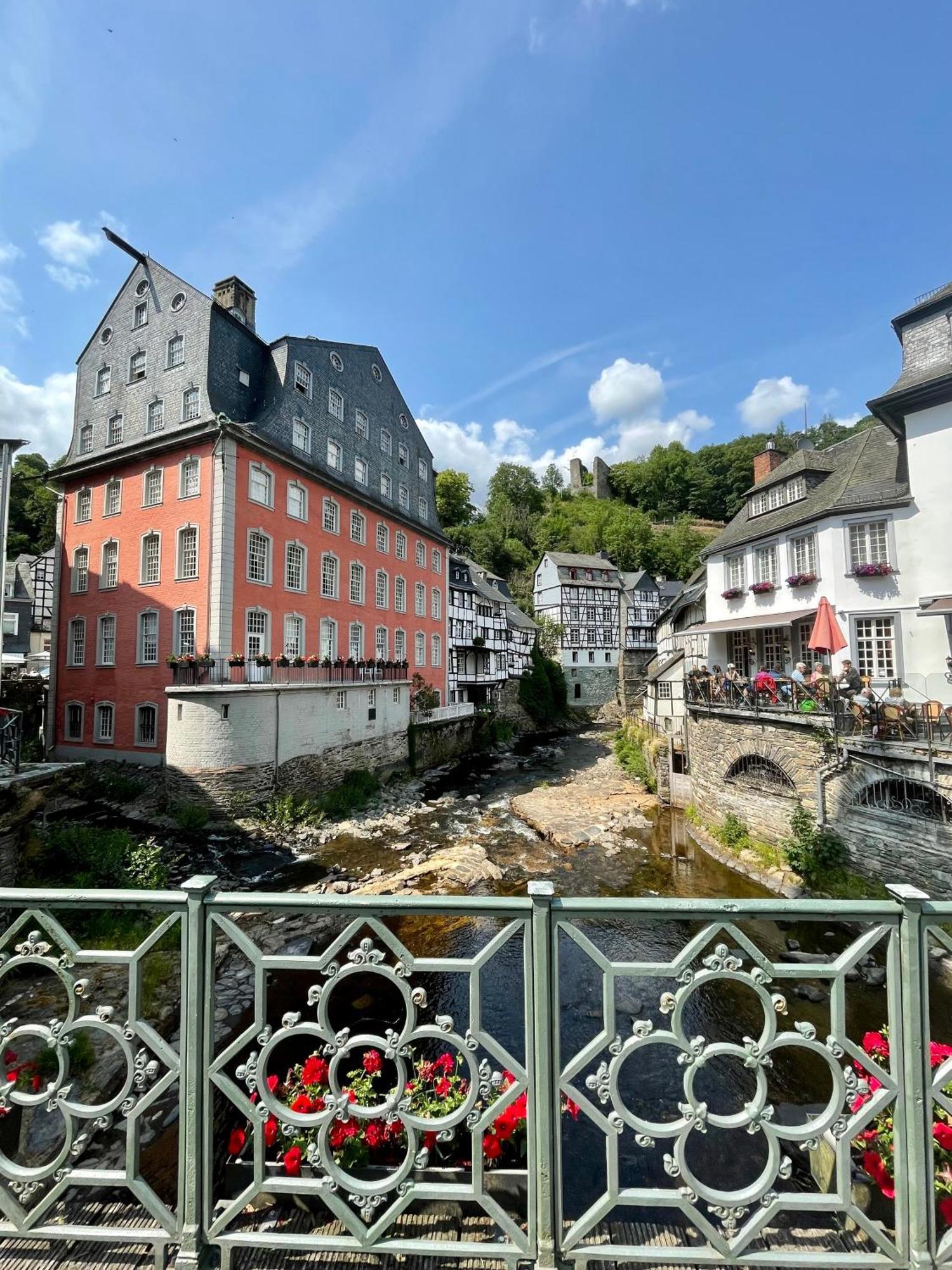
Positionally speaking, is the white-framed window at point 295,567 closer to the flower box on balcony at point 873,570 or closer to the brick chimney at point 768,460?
the flower box on balcony at point 873,570

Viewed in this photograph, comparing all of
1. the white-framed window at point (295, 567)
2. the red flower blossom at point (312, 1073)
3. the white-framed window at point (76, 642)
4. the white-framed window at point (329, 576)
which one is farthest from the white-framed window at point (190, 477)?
the red flower blossom at point (312, 1073)

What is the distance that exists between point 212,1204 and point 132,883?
11630mm

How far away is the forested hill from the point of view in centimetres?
6419

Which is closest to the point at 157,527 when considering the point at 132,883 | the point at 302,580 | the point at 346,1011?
the point at 302,580

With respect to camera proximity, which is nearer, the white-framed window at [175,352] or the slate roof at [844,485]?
the slate roof at [844,485]

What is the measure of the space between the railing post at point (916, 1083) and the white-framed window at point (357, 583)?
2502 cm

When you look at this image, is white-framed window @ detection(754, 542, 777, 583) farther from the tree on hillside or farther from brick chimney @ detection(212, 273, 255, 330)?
the tree on hillside

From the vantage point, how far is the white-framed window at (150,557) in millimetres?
20047

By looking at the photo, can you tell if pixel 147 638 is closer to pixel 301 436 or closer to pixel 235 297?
pixel 301 436

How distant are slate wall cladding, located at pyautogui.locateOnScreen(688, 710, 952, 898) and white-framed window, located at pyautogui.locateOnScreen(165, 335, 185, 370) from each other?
24065 millimetres

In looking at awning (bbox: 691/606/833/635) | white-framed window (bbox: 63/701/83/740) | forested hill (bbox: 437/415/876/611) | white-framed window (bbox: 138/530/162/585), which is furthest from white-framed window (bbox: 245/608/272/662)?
forested hill (bbox: 437/415/876/611)

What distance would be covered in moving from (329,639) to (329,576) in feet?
9.39

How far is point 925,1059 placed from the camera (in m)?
2.04

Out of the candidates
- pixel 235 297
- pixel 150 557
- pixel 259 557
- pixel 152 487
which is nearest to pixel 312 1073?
pixel 259 557
